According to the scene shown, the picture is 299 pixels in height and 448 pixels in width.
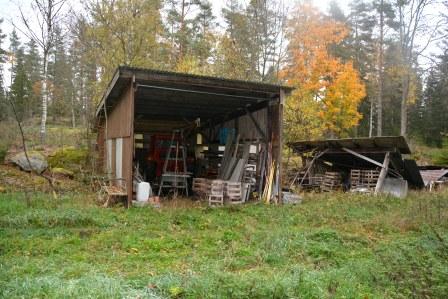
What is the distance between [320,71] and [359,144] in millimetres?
8570

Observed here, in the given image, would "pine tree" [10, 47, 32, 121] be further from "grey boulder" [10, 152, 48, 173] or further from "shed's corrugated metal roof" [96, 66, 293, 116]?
"shed's corrugated metal roof" [96, 66, 293, 116]

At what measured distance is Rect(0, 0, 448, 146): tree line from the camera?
16.0 metres

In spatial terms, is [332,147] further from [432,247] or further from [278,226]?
[432,247]

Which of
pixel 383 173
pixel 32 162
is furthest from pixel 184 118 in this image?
pixel 383 173

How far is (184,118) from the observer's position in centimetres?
1523

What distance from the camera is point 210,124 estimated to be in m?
14.9

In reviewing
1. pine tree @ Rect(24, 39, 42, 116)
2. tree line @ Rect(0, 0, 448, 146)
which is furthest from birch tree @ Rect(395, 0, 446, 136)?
pine tree @ Rect(24, 39, 42, 116)

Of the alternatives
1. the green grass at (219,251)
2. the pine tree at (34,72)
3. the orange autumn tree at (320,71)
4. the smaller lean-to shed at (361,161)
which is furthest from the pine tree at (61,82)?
the smaller lean-to shed at (361,161)

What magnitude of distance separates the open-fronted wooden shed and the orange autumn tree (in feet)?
19.4

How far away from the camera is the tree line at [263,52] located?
15961 millimetres

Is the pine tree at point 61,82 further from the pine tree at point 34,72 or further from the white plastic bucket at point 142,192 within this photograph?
the white plastic bucket at point 142,192

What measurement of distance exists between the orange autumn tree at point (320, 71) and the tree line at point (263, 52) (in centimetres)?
6

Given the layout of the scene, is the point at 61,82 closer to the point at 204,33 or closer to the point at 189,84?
the point at 204,33

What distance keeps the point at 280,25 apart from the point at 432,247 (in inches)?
568
